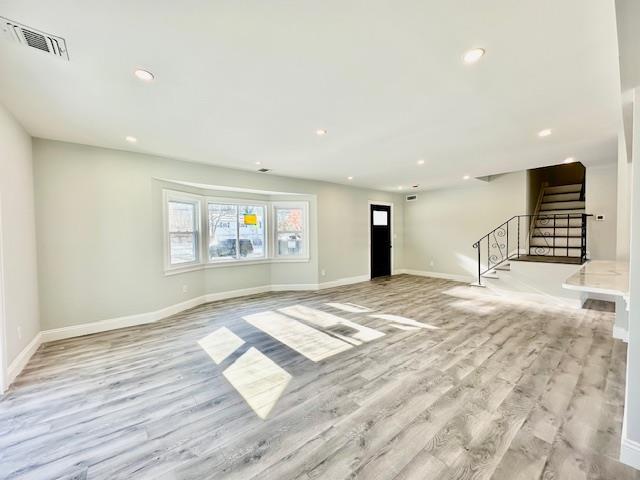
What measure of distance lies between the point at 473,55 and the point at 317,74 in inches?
45.9

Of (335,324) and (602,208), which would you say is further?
(602,208)

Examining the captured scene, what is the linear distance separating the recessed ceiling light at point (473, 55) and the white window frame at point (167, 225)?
15.1 feet

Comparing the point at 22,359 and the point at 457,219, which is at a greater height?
the point at 457,219

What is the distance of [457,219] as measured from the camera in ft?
24.9

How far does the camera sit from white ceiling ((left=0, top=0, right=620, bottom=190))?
1534 millimetres

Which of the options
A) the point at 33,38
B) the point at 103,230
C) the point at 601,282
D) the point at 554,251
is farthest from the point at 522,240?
the point at 103,230

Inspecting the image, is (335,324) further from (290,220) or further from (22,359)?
(22,359)

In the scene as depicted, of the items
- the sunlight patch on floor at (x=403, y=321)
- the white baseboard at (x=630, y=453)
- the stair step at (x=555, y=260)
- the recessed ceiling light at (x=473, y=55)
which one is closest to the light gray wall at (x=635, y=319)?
the white baseboard at (x=630, y=453)

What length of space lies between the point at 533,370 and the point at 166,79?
14.6 ft

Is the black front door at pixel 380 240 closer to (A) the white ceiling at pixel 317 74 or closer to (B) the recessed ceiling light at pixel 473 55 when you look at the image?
(A) the white ceiling at pixel 317 74

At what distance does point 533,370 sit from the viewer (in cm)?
267

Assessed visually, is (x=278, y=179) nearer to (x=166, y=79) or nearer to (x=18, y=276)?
(x=166, y=79)

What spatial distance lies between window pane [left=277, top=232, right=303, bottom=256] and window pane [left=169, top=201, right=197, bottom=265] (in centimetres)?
202

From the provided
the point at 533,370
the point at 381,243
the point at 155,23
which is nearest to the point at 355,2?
the point at 155,23
